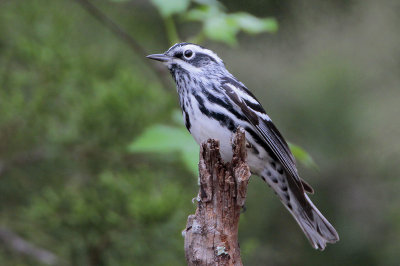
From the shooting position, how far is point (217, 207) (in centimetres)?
314

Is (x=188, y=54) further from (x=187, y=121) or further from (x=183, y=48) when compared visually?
(x=187, y=121)

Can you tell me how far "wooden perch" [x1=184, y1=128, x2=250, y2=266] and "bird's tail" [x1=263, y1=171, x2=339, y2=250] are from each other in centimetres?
108

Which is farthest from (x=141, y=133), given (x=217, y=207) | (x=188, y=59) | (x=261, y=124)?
(x=217, y=207)

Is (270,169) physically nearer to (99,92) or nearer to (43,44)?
(99,92)

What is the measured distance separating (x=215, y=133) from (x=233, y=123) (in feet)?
0.48

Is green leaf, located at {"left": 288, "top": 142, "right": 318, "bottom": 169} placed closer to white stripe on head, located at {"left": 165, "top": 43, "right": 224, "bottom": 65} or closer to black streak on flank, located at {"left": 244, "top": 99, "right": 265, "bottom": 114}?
black streak on flank, located at {"left": 244, "top": 99, "right": 265, "bottom": 114}

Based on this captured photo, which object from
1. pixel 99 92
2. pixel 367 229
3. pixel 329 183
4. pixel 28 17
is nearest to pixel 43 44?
pixel 28 17

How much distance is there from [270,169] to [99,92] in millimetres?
1457

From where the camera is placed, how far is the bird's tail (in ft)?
13.5

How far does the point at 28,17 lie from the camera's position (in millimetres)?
5379

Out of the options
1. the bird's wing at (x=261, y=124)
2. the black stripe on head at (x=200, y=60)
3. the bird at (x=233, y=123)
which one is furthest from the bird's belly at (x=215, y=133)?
the black stripe on head at (x=200, y=60)

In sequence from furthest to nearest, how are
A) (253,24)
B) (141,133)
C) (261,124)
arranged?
(141,133), (253,24), (261,124)

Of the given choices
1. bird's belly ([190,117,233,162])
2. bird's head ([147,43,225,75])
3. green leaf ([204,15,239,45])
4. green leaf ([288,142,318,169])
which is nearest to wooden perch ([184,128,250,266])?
bird's belly ([190,117,233,162])

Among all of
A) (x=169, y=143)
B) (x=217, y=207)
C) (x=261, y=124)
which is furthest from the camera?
(x=261, y=124)
